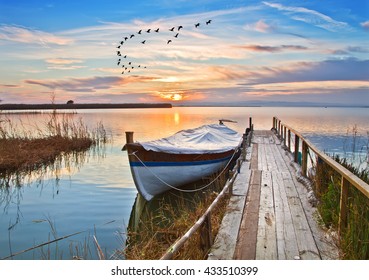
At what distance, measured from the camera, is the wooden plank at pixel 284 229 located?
Result: 10.6 ft

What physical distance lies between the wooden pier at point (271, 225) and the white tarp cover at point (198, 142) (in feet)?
6.43

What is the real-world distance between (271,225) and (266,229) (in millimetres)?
161

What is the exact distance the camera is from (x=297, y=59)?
513cm

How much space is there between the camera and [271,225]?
13.0 feet

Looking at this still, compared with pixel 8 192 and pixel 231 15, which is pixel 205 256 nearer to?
pixel 231 15

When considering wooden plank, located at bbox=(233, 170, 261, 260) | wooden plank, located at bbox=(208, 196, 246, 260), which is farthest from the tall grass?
wooden plank, located at bbox=(208, 196, 246, 260)

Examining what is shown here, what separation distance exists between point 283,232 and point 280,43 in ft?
9.11

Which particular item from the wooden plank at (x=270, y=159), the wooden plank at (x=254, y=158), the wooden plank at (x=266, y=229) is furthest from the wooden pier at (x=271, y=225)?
the wooden plank at (x=254, y=158)

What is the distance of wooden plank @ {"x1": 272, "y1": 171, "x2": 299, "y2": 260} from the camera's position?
3.23m

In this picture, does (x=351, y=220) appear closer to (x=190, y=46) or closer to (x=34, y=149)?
(x=190, y=46)

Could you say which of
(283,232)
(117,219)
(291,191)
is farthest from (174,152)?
(283,232)

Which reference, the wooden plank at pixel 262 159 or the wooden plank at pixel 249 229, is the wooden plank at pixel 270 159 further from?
the wooden plank at pixel 249 229

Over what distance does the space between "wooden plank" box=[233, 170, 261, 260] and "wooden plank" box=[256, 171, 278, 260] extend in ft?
0.17

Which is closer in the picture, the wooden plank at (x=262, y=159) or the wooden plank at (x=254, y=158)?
the wooden plank at (x=262, y=159)
